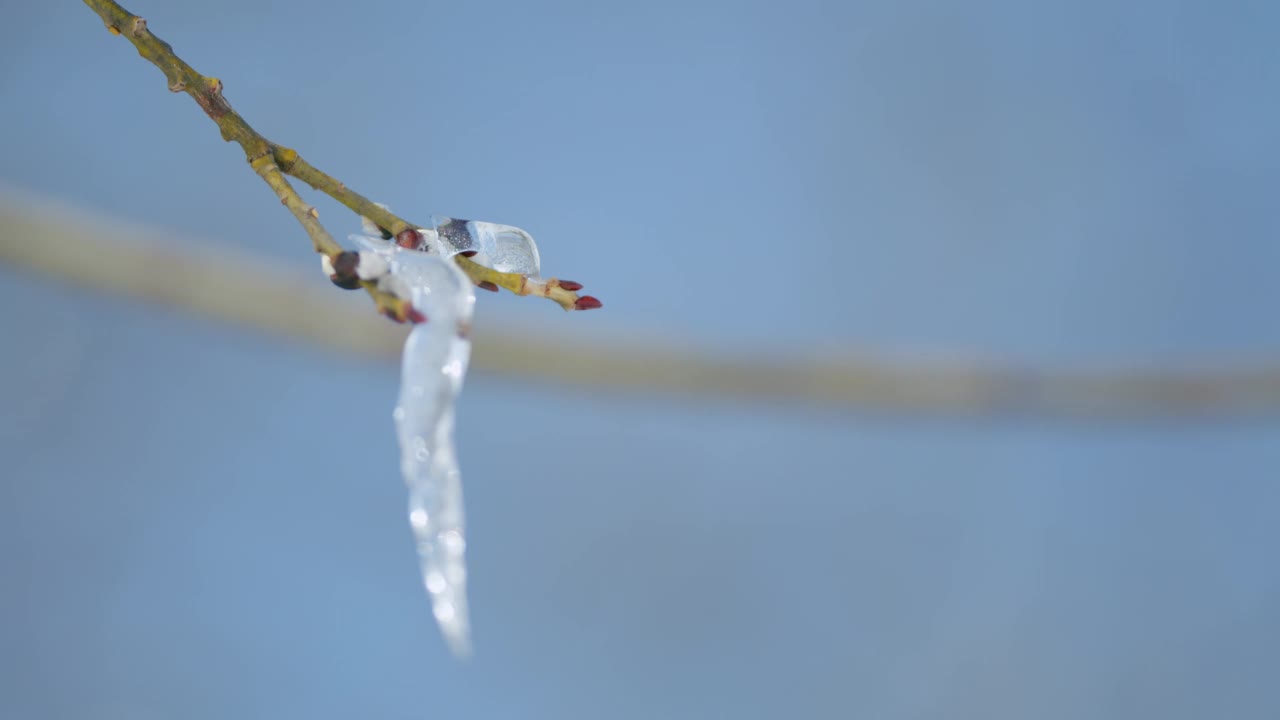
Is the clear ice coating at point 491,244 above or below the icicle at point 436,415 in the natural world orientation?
above

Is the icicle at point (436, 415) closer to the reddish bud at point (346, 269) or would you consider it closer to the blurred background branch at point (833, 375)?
the reddish bud at point (346, 269)

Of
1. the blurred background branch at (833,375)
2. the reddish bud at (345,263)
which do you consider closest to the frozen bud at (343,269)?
the reddish bud at (345,263)

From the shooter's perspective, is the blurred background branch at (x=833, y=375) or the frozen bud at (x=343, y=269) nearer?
the frozen bud at (x=343, y=269)

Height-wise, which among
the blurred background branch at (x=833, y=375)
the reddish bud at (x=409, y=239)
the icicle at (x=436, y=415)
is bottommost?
the icicle at (x=436, y=415)

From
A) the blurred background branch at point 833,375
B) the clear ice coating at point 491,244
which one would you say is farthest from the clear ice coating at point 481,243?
the blurred background branch at point 833,375

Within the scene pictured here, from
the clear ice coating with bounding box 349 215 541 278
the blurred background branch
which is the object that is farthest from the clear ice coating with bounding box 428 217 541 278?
A: the blurred background branch

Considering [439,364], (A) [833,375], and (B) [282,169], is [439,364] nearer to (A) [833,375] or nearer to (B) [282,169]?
(B) [282,169]
